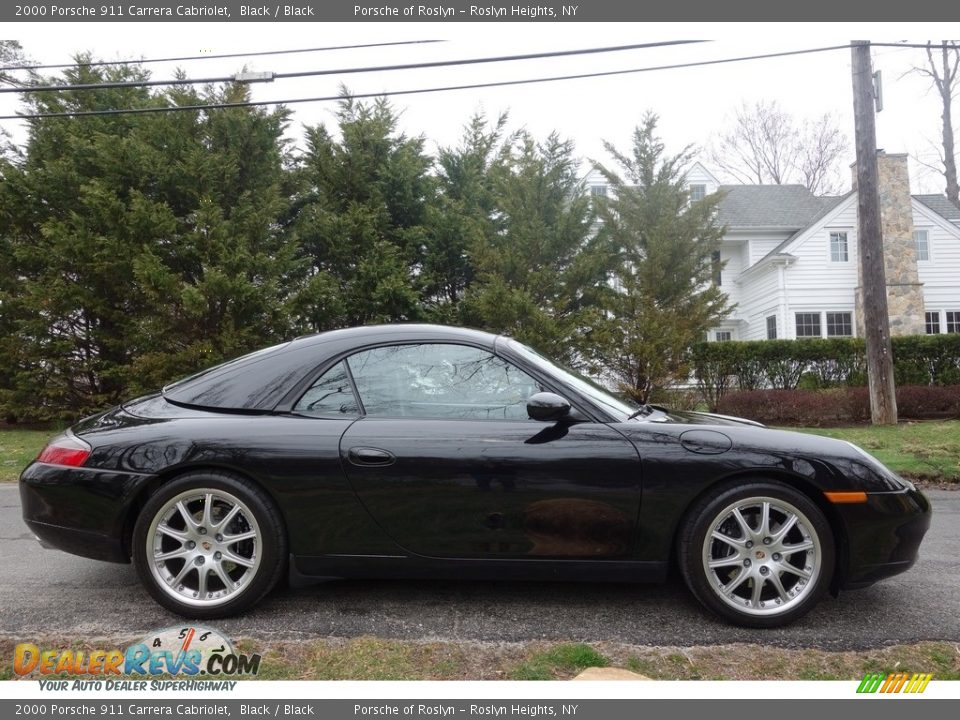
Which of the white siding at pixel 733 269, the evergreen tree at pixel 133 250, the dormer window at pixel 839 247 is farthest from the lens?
the white siding at pixel 733 269

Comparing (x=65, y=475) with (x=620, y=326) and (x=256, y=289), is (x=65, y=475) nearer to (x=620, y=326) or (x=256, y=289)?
(x=256, y=289)

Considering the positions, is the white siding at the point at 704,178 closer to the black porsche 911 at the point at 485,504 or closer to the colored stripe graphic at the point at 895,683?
the black porsche 911 at the point at 485,504

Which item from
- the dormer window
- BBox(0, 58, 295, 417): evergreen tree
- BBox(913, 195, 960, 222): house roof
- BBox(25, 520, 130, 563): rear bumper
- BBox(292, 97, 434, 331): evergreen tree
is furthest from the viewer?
BBox(913, 195, 960, 222): house roof

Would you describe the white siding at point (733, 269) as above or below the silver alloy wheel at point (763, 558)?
above

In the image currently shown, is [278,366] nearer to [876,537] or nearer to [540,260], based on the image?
[876,537]

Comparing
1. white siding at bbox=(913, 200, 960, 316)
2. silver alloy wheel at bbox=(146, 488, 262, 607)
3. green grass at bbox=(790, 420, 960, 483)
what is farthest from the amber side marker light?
white siding at bbox=(913, 200, 960, 316)

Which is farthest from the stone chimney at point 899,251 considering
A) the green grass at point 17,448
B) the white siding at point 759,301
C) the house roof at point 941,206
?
the green grass at point 17,448

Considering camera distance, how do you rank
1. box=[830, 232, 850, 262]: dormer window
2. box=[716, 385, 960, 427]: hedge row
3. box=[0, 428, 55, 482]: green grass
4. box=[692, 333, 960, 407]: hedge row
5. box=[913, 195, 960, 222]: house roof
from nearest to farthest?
box=[0, 428, 55, 482]: green grass, box=[716, 385, 960, 427]: hedge row, box=[692, 333, 960, 407]: hedge row, box=[830, 232, 850, 262]: dormer window, box=[913, 195, 960, 222]: house roof

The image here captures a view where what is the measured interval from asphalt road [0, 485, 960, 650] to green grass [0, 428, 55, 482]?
447cm

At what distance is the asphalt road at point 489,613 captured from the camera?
2492mm

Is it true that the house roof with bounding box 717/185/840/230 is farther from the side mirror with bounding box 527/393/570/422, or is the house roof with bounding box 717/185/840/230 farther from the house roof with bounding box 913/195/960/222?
the side mirror with bounding box 527/393/570/422

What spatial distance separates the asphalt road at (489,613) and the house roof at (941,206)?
24.8 metres

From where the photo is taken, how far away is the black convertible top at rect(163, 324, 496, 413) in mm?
2883

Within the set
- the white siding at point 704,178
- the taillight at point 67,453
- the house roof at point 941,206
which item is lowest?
the taillight at point 67,453
